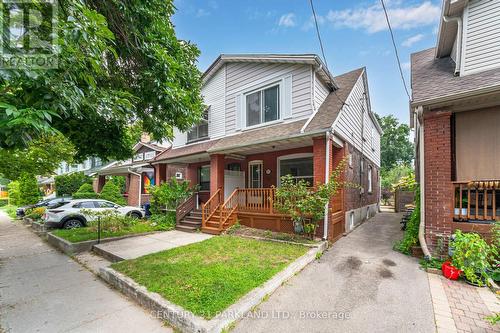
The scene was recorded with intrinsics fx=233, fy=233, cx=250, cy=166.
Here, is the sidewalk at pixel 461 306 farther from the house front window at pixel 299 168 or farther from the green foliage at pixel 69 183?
the green foliage at pixel 69 183

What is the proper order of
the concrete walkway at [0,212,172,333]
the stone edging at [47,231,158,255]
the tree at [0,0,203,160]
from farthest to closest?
1. the stone edging at [47,231,158,255]
2. the concrete walkway at [0,212,172,333]
3. the tree at [0,0,203,160]

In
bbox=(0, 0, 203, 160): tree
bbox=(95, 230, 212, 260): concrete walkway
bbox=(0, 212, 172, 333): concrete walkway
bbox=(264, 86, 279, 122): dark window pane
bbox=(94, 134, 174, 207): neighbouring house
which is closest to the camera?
bbox=(0, 0, 203, 160): tree

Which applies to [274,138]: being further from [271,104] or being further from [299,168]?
[299,168]

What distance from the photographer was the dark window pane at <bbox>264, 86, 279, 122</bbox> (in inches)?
368

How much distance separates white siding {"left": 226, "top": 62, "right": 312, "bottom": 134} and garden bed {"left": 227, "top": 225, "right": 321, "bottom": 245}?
4.26 m

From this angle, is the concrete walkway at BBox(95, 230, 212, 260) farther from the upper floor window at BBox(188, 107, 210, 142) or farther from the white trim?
the upper floor window at BBox(188, 107, 210, 142)

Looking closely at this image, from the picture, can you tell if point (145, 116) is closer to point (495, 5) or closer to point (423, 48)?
point (495, 5)

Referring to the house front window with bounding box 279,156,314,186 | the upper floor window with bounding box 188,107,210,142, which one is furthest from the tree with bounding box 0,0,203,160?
the upper floor window with bounding box 188,107,210,142

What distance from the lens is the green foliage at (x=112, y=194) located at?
16.9 m

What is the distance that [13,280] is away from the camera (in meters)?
5.38

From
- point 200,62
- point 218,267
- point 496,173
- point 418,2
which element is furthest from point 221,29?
point 496,173

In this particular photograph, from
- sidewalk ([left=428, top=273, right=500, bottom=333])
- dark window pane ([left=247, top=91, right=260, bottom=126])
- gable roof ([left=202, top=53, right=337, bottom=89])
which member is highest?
gable roof ([left=202, top=53, right=337, bottom=89])

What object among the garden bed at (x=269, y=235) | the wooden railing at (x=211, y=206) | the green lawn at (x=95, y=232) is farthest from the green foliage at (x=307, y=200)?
the green lawn at (x=95, y=232)

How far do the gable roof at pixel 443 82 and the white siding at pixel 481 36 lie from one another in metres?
Result: 0.34
